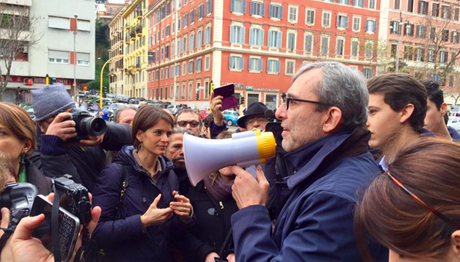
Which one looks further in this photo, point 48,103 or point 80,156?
point 80,156

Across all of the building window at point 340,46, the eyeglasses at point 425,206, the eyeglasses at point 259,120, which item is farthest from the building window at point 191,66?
the eyeglasses at point 425,206

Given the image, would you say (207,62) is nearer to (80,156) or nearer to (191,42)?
(191,42)

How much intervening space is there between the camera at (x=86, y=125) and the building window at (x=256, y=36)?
116 feet

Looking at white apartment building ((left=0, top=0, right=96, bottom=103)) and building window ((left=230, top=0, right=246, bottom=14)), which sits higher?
building window ((left=230, top=0, right=246, bottom=14))

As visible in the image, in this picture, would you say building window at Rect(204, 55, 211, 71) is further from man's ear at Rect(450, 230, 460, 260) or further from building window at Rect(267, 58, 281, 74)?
man's ear at Rect(450, 230, 460, 260)

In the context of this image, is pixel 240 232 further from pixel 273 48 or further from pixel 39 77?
pixel 273 48

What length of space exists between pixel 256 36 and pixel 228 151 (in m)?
36.3

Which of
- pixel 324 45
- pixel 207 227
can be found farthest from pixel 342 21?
pixel 207 227

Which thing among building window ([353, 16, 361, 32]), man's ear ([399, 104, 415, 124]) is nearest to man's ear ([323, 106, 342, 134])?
man's ear ([399, 104, 415, 124])

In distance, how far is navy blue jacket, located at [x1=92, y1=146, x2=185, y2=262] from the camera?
234 centimetres

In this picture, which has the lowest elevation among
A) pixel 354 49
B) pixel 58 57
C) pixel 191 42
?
pixel 58 57

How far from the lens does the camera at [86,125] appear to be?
2.33 m

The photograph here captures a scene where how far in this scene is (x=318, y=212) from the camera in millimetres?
1338

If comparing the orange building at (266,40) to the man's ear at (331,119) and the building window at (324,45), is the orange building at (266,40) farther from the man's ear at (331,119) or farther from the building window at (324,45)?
the man's ear at (331,119)
